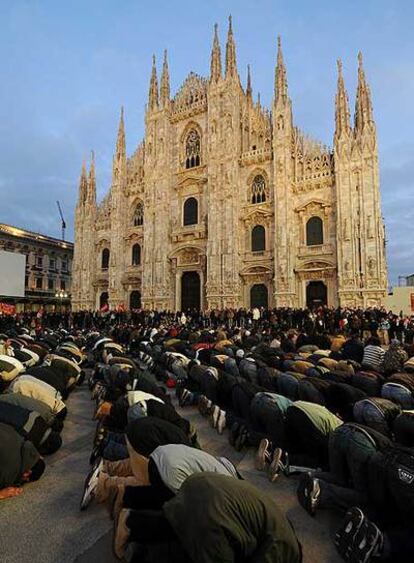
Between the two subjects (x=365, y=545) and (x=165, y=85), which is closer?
(x=365, y=545)

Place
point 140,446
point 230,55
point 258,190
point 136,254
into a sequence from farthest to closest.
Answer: point 136,254 < point 230,55 < point 258,190 < point 140,446

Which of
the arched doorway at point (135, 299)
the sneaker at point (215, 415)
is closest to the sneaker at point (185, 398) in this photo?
the sneaker at point (215, 415)

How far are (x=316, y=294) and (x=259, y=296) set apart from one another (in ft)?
13.3

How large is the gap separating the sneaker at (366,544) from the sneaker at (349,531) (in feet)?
0.09

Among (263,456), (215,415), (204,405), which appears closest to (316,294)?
(204,405)

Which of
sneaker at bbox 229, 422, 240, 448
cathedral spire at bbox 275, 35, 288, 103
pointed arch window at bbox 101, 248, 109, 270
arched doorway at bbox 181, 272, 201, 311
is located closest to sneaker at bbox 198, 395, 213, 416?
sneaker at bbox 229, 422, 240, 448

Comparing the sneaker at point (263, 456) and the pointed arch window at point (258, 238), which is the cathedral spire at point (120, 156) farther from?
the sneaker at point (263, 456)

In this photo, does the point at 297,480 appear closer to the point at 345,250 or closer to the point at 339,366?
the point at 339,366

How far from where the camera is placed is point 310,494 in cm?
332

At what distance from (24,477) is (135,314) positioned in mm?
18964

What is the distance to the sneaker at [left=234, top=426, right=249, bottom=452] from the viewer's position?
4.86 metres

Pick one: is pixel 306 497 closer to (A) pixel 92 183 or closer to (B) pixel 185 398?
(B) pixel 185 398

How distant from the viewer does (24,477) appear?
3.77 metres

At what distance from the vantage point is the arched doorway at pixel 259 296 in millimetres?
24484
